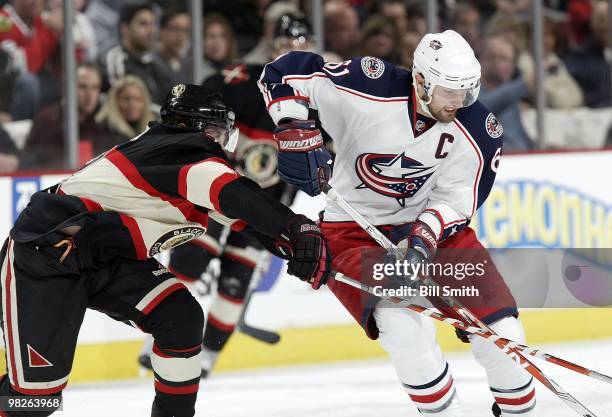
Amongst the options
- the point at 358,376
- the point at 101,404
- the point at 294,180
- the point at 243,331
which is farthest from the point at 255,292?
Answer: the point at 294,180

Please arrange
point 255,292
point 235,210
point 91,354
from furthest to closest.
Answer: point 255,292, point 91,354, point 235,210

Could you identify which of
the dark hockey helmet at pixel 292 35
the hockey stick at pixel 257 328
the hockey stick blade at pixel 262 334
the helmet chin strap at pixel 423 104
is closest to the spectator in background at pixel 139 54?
the dark hockey helmet at pixel 292 35

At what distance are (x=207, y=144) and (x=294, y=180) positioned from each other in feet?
Answer: 0.96

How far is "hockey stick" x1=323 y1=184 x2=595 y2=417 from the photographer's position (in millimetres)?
2916

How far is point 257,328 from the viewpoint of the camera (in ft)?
15.8

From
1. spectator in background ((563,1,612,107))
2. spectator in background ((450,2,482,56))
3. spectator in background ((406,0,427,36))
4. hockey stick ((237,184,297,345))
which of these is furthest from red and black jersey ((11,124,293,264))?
spectator in background ((563,1,612,107))

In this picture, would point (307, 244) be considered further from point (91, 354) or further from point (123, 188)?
point (91, 354)

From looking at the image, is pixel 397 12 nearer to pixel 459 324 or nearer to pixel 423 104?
pixel 423 104

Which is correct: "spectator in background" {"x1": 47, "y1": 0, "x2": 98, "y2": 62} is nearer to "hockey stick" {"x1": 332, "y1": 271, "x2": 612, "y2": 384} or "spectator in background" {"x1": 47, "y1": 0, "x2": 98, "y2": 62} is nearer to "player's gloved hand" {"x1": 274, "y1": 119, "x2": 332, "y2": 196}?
"player's gloved hand" {"x1": 274, "y1": 119, "x2": 332, "y2": 196}

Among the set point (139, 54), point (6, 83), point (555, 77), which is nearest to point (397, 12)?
point (555, 77)

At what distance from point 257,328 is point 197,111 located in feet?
6.73

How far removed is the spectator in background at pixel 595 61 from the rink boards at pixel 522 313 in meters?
1.33

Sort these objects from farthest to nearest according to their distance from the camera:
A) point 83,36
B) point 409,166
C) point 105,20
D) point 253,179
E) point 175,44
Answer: point 175,44 < point 105,20 < point 83,36 < point 253,179 < point 409,166

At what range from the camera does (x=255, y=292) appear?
15.9 feet
